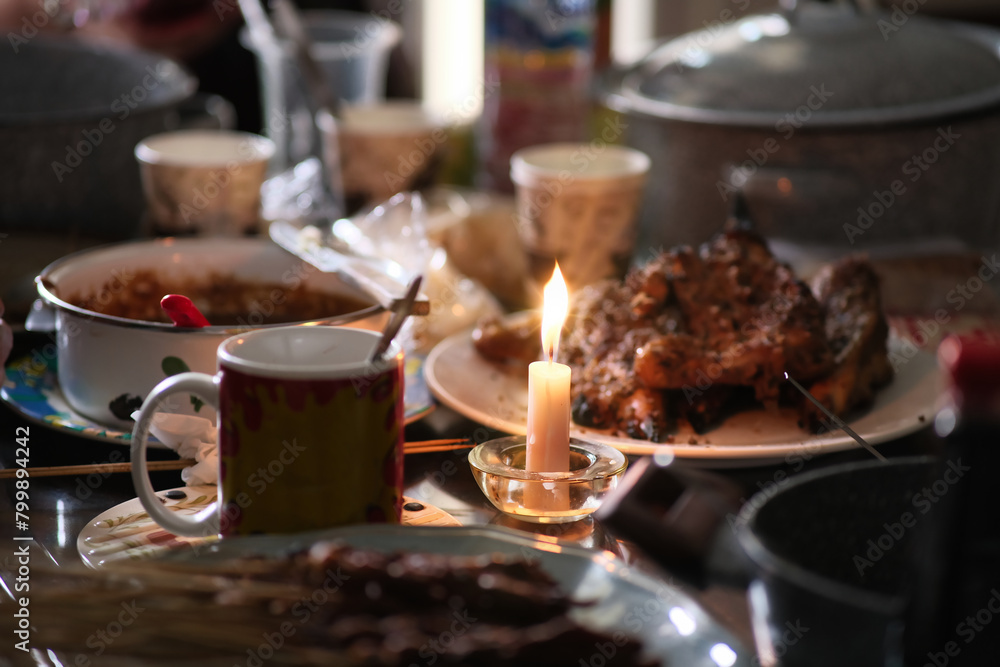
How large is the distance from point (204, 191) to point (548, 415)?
735 millimetres

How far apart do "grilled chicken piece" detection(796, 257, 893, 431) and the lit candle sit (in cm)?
27

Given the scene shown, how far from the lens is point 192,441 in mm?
786

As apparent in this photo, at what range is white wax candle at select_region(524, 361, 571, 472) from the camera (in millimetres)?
729

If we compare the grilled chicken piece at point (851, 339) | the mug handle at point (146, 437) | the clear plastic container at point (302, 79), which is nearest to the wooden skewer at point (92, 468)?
the mug handle at point (146, 437)

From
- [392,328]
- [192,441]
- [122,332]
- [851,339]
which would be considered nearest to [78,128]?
[122,332]

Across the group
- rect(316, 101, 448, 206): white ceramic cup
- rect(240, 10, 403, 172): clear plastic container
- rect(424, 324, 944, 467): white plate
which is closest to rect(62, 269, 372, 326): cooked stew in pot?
rect(424, 324, 944, 467): white plate

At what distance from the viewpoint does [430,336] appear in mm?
1167

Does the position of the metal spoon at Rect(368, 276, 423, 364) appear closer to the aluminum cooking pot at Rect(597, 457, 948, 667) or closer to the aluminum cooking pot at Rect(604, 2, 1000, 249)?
the aluminum cooking pot at Rect(597, 457, 948, 667)

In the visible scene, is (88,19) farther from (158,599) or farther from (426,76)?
(158,599)

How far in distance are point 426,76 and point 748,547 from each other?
2.75 meters

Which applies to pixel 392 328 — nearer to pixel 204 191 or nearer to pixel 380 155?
pixel 204 191

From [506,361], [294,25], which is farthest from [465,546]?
[294,25]

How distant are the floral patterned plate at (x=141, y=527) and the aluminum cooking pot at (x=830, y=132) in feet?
2.27

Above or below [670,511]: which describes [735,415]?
below
